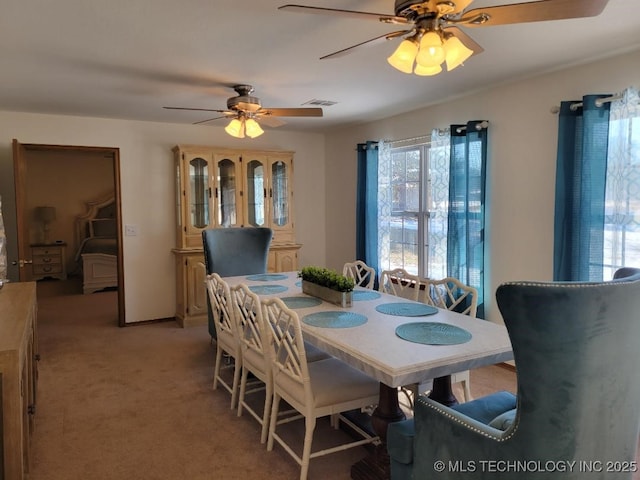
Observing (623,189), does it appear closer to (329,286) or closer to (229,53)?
(329,286)

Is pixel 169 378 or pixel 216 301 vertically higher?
pixel 216 301

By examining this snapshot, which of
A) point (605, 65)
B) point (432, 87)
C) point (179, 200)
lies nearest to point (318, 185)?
point (179, 200)

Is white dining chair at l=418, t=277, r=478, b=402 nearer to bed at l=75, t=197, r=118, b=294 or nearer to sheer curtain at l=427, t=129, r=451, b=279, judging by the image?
sheer curtain at l=427, t=129, r=451, b=279

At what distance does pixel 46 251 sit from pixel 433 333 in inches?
288

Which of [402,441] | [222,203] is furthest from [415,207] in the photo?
[402,441]

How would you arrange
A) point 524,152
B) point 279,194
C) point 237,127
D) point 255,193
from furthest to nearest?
point 279,194, point 255,193, point 524,152, point 237,127

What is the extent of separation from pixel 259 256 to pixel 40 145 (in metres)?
2.43

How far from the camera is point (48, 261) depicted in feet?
24.6

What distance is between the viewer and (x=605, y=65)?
2975mm

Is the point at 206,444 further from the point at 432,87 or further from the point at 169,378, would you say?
the point at 432,87

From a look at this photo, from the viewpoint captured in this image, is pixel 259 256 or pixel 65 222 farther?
pixel 65 222

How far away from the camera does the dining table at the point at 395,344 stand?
1.76 meters

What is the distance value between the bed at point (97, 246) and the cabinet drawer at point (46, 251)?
0.31 m

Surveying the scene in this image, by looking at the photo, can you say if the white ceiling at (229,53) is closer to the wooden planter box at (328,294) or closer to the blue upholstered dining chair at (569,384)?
the wooden planter box at (328,294)
